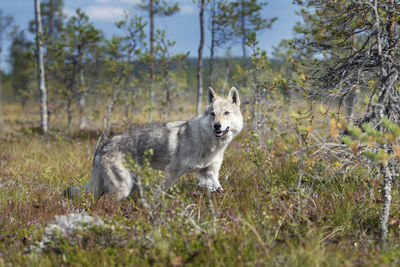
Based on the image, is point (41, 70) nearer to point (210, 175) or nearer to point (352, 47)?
point (210, 175)

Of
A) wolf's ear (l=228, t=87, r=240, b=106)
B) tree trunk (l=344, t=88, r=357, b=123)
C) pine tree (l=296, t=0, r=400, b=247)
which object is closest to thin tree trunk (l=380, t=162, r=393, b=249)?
pine tree (l=296, t=0, r=400, b=247)

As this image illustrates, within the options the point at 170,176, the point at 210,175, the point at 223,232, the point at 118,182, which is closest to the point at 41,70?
the point at 118,182

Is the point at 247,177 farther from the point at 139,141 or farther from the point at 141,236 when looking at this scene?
the point at 141,236

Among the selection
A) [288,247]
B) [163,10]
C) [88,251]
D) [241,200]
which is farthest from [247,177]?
[163,10]

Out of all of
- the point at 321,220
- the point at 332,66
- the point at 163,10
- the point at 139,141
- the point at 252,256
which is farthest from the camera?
the point at 163,10

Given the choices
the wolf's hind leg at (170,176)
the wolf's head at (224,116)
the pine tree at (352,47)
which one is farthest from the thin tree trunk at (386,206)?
the wolf's hind leg at (170,176)

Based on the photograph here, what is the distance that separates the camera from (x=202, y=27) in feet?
36.2

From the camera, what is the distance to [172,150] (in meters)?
4.92

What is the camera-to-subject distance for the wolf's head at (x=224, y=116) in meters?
4.62

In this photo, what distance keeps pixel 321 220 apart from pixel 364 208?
0.59 metres

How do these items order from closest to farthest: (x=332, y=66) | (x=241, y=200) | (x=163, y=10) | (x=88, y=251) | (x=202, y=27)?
(x=88, y=251) < (x=241, y=200) < (x=332, y=66) < (x=202, y=27) < (x=163, y=10)

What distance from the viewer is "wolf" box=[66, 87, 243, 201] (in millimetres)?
4523

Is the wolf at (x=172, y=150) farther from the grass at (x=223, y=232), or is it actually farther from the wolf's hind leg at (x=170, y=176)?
the grass at (x=223, y=232)

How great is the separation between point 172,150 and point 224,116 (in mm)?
1100
